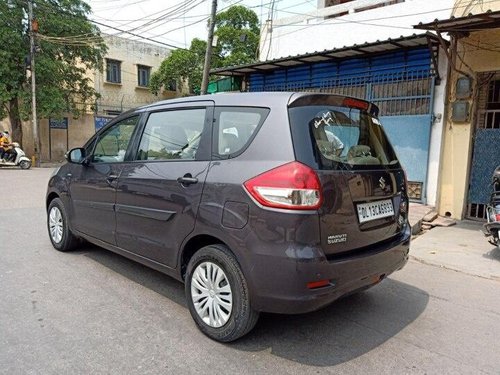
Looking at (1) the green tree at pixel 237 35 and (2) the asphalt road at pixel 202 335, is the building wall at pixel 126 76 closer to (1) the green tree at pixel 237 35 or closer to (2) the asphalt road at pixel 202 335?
(1) the green tree at pixel 237 35

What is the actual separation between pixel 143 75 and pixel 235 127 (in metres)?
25.3

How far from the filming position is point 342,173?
9.04 ft

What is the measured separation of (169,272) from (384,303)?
78.1 inches

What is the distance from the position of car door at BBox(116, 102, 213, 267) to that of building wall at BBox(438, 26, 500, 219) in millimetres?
5926

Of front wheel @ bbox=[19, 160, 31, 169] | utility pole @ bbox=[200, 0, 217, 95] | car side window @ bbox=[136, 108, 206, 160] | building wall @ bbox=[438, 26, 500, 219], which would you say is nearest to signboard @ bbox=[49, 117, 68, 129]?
front wheel @ bbox=[19, 160, 31, 169]

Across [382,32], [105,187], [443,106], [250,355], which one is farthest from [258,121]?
[382,32]

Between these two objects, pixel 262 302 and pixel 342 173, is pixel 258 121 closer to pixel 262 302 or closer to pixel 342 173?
pixel 342 173

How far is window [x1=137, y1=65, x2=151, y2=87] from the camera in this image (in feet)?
85.7

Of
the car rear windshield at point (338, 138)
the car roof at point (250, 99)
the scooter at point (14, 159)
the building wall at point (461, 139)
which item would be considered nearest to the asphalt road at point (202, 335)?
the car rear windshield at point (338, 138)

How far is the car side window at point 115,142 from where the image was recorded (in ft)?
13.1

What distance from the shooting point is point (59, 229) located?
4.97 meters

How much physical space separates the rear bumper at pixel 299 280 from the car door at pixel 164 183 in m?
0.76

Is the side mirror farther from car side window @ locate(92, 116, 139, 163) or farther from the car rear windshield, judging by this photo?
the car rear windshield

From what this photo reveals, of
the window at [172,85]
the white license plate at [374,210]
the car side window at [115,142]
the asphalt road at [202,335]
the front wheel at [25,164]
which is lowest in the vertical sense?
the asphalt road at [202,335]
